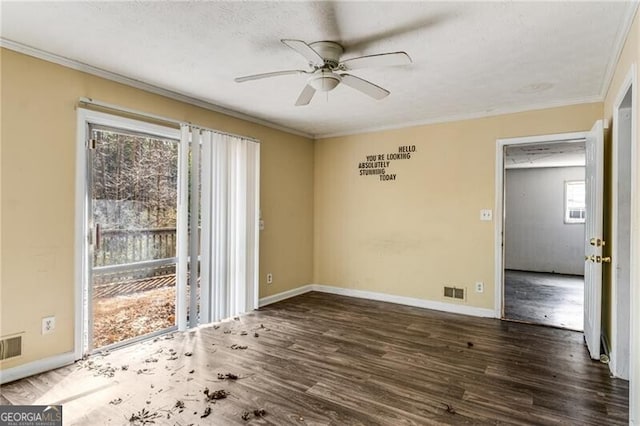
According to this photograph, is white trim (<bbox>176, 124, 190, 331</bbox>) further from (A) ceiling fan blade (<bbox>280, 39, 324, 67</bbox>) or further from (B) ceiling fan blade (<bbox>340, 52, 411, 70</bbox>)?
(B) ceiling fan blade (<bbox>340, 52, 411, 70</bbox>)

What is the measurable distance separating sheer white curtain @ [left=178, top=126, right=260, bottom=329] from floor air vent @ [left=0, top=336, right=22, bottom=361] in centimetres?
135

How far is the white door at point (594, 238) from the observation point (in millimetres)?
3000

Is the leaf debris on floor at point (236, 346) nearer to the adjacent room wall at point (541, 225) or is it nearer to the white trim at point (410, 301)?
the white trim at point (410, 301)

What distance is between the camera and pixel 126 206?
3.41 metres

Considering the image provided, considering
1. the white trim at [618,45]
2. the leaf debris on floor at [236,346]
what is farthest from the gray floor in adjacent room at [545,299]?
the leaf debris on floor at [236,346]

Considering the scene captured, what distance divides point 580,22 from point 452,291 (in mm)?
3304

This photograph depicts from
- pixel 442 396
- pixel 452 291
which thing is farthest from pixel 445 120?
pixel 442 396

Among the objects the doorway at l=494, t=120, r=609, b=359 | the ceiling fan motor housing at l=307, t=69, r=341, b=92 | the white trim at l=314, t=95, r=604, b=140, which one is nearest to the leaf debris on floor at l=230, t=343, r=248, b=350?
the ceiling fan motor housing at l=307, t=69, r=341, b=92

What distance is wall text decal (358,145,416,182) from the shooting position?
498 cm

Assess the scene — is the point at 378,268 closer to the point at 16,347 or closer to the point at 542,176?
the point at 16,347

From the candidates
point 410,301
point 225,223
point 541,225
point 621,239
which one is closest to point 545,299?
point 410,301

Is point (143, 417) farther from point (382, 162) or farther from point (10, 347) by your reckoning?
point (382, 162)

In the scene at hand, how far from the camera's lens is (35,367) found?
2.75 m

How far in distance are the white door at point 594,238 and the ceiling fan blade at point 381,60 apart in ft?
7.06
